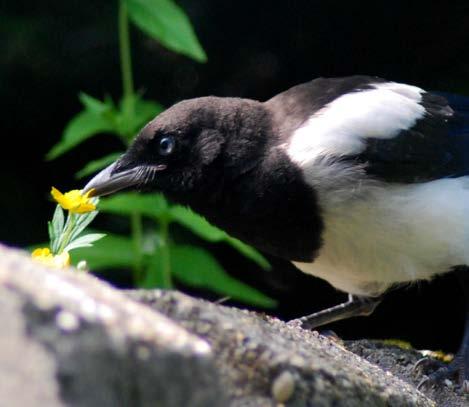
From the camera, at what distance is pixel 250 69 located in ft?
18.1

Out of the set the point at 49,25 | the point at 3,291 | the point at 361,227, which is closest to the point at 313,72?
the point at 49,25

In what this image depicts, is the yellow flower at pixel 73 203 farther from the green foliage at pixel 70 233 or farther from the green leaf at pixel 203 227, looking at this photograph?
the green leaf at pixel 203 227

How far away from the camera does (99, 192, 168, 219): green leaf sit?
3.68 meters

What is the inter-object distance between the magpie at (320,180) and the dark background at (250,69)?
1.83 meters

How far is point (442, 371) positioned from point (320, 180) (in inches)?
29.8

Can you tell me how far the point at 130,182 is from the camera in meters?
3.49

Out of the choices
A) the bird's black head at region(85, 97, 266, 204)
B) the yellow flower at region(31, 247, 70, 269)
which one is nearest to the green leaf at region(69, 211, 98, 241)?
the yellow flower at region(31, 247, 70, 269)

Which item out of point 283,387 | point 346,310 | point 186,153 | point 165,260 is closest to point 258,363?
point 283,387

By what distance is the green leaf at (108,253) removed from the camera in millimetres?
3727

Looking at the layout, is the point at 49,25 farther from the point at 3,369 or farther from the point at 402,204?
the point at 3,369

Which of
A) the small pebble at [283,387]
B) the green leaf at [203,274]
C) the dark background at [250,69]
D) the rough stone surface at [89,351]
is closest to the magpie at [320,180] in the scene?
the green leaf at [203,274]

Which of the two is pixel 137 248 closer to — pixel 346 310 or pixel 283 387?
pixel 346 310

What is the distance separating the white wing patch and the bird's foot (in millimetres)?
749

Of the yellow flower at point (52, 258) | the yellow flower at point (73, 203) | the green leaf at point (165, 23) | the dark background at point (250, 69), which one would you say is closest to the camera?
the yellow flower at point (52, 258)
